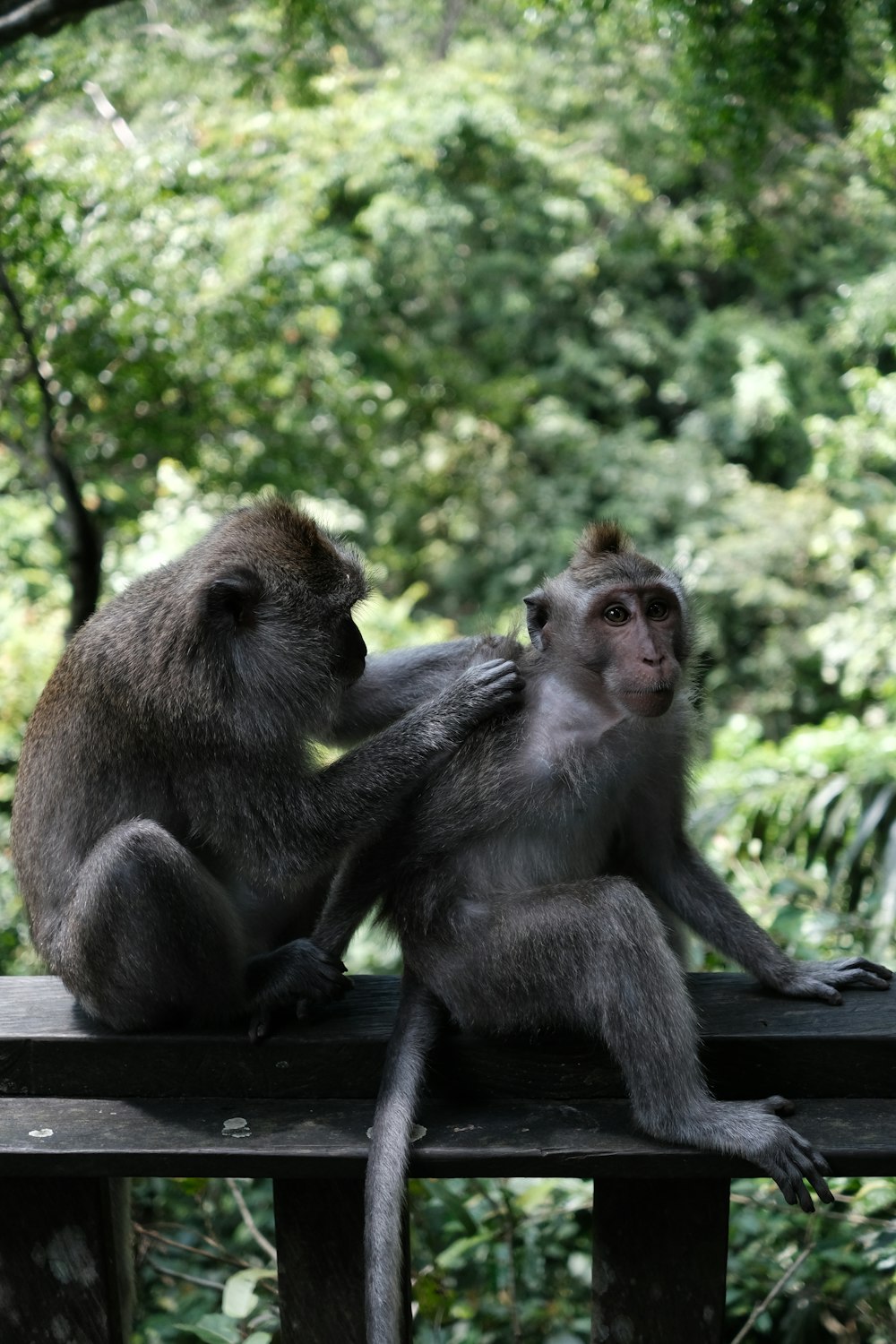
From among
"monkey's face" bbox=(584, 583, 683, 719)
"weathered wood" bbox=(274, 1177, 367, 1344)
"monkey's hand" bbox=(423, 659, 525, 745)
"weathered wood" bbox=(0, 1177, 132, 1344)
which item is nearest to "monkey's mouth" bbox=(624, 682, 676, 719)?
"monkey's face" bbox=(584, 583, 683, 719)

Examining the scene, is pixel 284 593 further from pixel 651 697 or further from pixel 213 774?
pixel 651 697

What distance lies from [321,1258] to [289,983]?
409mm

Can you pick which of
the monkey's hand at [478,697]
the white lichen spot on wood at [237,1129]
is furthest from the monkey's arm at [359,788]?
the white lichen spot on wood at [237,1129]

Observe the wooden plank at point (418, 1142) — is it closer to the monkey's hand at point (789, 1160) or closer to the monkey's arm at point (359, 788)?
the monkey's hand at point (789, 1160)

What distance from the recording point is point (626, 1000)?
1739mm

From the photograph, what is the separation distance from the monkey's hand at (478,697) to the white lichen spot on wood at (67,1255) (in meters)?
0.95

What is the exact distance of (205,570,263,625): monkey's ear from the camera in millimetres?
2090

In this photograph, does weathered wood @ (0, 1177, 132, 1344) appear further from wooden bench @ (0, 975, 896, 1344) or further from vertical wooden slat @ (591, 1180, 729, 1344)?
vertical wooden slat @ (591, 1180, 729, 1344)

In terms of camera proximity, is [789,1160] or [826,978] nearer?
[789,1160]

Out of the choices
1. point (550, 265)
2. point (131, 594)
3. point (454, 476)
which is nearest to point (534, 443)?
point (454, 476)

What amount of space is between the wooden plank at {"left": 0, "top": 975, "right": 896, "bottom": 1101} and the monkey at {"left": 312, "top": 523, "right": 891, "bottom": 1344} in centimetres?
6

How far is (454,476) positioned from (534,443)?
105 cm

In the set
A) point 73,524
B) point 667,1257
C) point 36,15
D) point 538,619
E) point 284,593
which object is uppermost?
point 36,15

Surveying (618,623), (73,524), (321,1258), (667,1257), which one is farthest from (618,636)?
(73,524)
